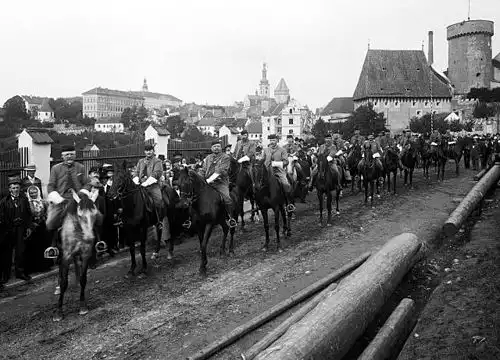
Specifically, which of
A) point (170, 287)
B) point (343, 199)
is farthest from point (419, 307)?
point (343, 199)

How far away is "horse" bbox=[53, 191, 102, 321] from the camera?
7.32 m

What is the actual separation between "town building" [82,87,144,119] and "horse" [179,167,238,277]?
156 metres

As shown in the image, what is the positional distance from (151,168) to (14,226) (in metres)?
2.96

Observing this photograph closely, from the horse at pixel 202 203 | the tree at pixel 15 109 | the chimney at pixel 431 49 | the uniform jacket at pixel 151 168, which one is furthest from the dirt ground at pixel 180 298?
the chimney at pixel 431 49

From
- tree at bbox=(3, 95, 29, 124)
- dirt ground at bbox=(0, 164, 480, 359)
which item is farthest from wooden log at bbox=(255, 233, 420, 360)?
tree at bbox=(3, 95, 29, 124)

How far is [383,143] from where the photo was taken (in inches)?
822

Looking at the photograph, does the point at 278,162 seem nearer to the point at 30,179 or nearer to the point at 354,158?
the point at 30,179

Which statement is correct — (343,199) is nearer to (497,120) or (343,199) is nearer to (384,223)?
(384,223)

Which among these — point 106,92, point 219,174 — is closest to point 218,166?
point 219,174

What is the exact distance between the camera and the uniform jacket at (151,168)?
34.3 feet

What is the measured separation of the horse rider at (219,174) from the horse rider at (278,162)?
5.58 feet

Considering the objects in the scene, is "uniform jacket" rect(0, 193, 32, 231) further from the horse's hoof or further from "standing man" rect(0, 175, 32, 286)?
the horse's hoof

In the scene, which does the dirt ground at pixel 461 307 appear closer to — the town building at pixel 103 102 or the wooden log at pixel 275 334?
the wooden log at pixel 275 334

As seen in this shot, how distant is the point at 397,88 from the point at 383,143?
6396 centimetres
